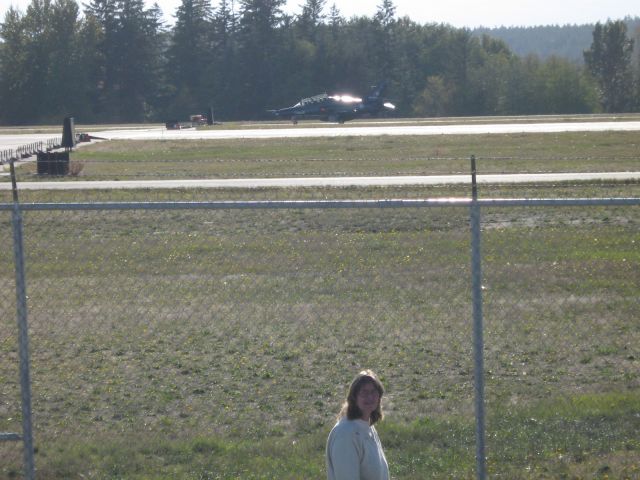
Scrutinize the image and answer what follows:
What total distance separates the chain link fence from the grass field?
0.02 metres

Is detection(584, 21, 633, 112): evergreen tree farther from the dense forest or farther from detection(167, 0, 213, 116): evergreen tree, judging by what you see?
detection(167, 0, 213, 116): evergreen tree

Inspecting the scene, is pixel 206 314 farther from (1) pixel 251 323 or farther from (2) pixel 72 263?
(2) pixel 72 263

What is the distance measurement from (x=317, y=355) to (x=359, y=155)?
92.0 ft

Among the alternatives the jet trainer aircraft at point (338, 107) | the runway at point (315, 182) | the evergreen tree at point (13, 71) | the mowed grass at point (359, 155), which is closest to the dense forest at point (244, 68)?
the evergreen tree at point (13, 71)

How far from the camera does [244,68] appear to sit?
344 ft

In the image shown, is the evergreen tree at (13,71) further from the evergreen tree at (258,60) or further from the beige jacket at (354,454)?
the beige jacket at (354,454)

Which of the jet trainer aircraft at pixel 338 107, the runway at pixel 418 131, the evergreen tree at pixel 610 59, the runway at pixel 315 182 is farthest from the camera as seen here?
the evergreen tree at pixel 610 59

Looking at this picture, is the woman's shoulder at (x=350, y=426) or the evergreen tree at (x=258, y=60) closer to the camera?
the woman's shoulder at (x=350, y=426)

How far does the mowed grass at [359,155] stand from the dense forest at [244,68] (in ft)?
184

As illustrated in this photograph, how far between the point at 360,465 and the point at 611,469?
271 cm

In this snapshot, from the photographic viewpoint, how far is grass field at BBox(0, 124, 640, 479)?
6875 mm

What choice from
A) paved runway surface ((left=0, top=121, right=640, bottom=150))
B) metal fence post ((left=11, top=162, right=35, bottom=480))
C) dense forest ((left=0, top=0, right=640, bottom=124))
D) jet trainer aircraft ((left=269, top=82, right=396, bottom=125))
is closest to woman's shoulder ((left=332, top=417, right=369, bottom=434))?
metal fence post ((left=11, top=162, right=35, bottom=480))

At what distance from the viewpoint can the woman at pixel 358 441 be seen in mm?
4645

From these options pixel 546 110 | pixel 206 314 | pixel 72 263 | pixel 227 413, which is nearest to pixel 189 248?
pixel 72 263
